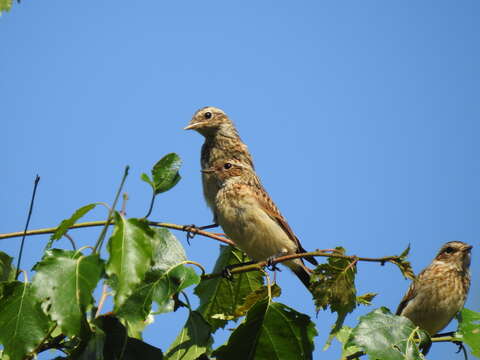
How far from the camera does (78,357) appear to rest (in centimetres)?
301

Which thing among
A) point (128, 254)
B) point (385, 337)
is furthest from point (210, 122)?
point (128, 254)

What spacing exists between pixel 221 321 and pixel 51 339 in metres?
1.49

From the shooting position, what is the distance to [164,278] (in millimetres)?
3316

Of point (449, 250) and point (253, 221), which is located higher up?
point (449, 250)

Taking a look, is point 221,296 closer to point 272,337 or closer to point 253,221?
point 272,337

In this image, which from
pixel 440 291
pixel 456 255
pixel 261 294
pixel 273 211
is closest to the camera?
pixel 261 294

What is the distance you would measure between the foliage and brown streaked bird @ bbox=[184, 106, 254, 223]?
4.08 meters

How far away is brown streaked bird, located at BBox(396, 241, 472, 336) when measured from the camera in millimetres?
7781

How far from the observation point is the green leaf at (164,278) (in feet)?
10.4

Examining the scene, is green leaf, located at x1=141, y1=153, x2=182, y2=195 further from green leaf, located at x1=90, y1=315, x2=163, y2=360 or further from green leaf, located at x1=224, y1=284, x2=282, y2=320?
green leaf, located at x1=224, y1=284, x2=282, y2=320

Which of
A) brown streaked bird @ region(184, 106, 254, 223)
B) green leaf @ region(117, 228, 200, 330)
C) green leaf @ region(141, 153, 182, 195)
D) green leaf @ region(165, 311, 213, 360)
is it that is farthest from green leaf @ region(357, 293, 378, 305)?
brown streaked bird @ region(184, 106, 254, 223)

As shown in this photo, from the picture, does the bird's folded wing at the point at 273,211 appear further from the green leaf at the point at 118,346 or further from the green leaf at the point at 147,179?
the green leaf at the point at 147,179

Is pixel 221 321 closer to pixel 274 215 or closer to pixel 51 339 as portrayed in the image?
pixel 51 339

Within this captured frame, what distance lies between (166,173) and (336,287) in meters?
1.34
